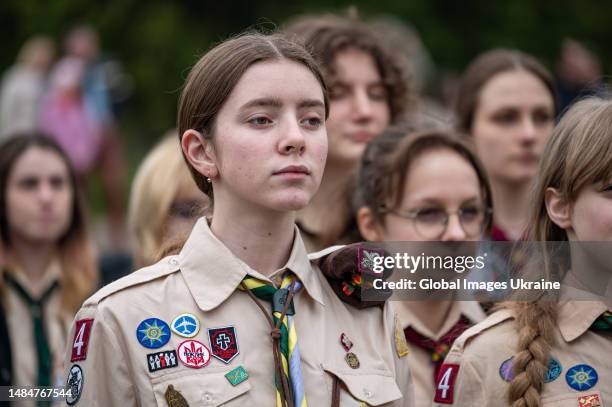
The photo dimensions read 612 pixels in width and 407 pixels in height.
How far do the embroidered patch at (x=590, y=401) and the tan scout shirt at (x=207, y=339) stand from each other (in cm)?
60

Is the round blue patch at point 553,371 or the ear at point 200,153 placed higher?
the ear at point 200,153

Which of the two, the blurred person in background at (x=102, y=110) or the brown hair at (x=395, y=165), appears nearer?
the brown hair at (x=395, y=165)

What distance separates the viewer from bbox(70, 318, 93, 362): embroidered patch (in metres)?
3.22

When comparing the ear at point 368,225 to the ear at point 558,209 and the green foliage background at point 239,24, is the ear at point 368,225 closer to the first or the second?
the ear at point 558,209

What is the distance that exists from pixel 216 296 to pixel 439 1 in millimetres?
12859

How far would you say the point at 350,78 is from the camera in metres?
5.70

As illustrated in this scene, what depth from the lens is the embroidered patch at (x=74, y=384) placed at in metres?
3.21

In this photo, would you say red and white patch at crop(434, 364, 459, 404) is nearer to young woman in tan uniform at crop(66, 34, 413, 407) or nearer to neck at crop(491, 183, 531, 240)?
young woman in tan uniform at crop(66, 34, 413, 407)

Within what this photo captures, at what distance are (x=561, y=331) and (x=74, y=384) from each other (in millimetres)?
1655

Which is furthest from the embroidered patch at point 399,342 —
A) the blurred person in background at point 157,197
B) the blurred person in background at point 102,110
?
the blurred person in background at point 102,110

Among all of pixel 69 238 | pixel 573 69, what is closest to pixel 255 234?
pixel 69 238

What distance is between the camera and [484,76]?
20.4 ft

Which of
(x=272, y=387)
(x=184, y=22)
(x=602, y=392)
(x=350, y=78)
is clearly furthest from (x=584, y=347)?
(x=184, y=22)

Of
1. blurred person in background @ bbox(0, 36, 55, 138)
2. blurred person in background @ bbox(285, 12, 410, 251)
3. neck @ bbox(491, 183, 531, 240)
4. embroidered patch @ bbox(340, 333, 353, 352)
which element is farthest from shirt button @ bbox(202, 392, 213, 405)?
blurred person in background @ bbox(0, 36, 55, 138)
